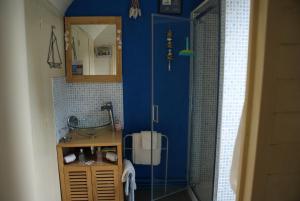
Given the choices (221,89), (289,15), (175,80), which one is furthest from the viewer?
(175,80)

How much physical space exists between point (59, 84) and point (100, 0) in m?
1.09

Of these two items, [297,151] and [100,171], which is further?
[100,171]

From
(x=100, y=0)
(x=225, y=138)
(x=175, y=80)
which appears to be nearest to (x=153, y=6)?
(x=100, y=0)

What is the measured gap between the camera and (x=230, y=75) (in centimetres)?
180

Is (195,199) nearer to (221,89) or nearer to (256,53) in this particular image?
(221,89)

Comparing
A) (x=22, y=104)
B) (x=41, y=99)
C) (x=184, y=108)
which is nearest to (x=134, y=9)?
(x=184, y=108)

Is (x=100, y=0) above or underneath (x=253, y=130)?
above

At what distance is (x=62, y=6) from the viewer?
2.30m

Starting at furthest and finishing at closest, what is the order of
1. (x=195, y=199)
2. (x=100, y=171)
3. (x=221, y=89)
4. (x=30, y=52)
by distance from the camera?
1. (x=195, y=199)
2. (x=100, y=171)
3. (x=221, y=89)
4. (x=30, y=52)

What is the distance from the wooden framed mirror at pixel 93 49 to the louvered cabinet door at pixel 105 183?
1030 mm

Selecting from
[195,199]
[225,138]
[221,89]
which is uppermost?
[221,89]

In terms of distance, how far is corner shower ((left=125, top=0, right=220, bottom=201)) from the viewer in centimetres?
216

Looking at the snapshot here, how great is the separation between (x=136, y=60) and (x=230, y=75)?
122 cm

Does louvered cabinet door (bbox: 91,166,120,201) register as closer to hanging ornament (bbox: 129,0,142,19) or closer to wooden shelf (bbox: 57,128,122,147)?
wooden shelf (bbox: 57,128,122,147)
